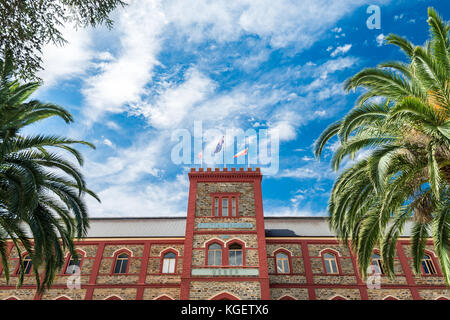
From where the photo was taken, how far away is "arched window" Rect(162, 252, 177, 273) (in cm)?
2297

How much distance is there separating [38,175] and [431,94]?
1263 centimetres

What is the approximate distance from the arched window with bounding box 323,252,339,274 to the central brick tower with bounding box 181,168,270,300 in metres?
6.23

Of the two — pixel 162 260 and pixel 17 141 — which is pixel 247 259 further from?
pixel 17 141

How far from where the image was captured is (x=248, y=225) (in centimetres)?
2127

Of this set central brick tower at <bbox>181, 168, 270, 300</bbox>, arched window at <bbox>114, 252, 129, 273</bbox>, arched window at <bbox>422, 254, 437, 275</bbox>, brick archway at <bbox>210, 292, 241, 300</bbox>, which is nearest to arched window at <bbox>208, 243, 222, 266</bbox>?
central brick tower at <bbox>181, 168, 270, 300</bbox>

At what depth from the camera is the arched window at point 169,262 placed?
22969 mm

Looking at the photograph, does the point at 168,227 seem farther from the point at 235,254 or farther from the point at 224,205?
the point at 235,254

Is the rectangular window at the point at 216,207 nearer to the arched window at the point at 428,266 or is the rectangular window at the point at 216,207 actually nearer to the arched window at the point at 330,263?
the arched window at the point at 330,263

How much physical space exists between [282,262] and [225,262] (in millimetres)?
5461

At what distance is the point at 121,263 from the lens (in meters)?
23.4

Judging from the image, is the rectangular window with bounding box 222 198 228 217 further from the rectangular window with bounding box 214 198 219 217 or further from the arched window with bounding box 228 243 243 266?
the arched window with bounding box 228 243 243 266

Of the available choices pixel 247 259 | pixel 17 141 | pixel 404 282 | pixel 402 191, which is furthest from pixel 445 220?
pixel 404 282

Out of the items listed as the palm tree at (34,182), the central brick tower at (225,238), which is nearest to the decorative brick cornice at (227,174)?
the central brick tower at (225,238)
